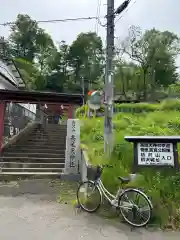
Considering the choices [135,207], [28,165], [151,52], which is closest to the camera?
[135,207]

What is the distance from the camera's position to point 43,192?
793 centimetres

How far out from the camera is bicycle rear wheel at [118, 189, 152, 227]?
193 inches

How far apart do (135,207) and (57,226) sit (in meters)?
1.61

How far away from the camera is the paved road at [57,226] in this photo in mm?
4582

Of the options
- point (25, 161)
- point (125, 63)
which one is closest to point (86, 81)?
point (125, 63)

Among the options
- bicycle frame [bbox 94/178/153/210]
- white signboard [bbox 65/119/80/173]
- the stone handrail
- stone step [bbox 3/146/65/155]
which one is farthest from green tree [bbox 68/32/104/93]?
bicycle frame [bbox 94/178/153/210]

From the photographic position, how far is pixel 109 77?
23.6 ft

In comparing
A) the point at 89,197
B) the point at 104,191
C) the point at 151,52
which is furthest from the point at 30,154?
the point at 151,52

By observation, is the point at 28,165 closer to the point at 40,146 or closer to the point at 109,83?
the point at 40,146

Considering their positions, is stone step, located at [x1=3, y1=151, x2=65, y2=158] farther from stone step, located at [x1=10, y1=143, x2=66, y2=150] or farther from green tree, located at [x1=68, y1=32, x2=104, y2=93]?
green tree, located at [x1=68, y1=32, x2=104, y2=93]

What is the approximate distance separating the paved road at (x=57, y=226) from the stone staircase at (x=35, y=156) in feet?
12.3

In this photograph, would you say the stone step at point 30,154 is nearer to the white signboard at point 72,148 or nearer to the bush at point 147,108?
the white signboard at point 72,148

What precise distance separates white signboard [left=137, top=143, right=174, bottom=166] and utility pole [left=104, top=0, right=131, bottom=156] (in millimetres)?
1287

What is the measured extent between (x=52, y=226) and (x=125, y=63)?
31.4 meters
